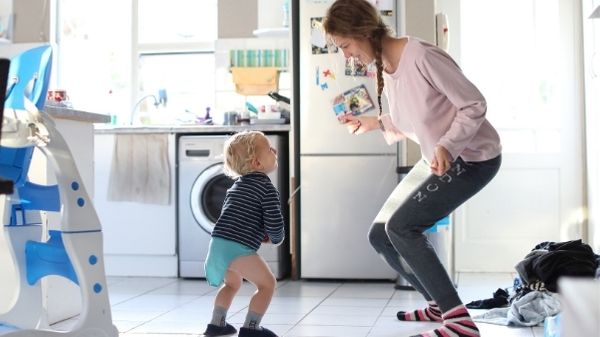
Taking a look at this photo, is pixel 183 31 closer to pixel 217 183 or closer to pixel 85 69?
pixel 85 69

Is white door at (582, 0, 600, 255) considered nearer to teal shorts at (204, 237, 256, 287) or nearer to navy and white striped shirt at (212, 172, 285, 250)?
navy and white striped shirt at (212, 172, 285, 250)

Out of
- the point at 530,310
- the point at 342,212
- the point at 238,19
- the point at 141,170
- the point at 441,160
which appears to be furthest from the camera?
the point at 238,19

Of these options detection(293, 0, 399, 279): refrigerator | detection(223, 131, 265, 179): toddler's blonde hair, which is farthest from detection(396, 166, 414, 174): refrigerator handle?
detection(223, 131, 265, 179): toddler's blonde hair

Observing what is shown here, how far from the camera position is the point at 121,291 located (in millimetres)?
4145

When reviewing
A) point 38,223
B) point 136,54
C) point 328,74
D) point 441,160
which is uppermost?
point 136,54

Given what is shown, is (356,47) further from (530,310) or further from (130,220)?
(130,220)

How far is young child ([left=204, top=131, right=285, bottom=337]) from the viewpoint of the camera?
272cm

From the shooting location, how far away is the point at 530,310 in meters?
3.04

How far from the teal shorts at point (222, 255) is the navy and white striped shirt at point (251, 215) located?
18 mm

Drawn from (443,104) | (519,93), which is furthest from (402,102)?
(519,93)

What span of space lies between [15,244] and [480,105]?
57.8 inches

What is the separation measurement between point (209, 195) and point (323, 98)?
0.90m

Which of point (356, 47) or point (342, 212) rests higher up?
point (356, 47)

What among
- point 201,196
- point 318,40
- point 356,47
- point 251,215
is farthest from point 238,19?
point 356,47
